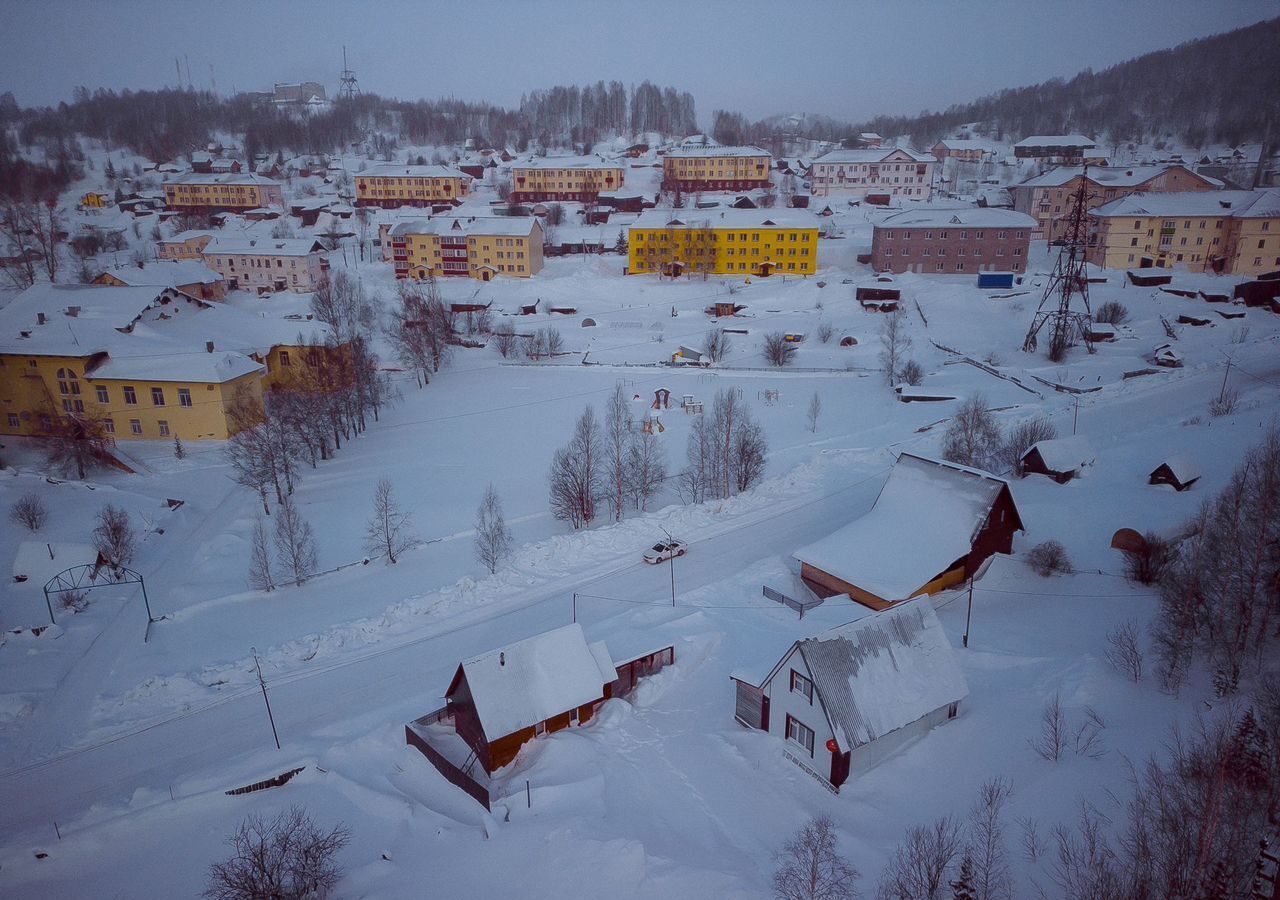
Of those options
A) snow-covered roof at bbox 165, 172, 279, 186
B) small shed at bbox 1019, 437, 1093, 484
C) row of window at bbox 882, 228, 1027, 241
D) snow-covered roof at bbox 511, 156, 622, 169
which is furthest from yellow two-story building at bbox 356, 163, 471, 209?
small shed at bbox 1019, 437, 1093, 484

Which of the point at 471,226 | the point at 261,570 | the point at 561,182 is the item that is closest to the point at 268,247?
the point at 471,226

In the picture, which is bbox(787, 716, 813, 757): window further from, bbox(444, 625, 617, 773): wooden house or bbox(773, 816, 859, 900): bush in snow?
bbox(444, 625, 617, 773): wooden house

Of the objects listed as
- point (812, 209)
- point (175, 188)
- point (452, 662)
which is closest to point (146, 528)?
point (452, 662)

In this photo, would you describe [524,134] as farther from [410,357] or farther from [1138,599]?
[1138,599]

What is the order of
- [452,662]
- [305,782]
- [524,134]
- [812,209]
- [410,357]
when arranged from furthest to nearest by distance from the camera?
[524,134] < [812,209] < [410,357] < [452,662] < [305,782]

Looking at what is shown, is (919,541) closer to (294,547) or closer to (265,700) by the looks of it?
(265,700)

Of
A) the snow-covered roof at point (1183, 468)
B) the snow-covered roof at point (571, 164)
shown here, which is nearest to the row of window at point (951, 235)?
the snow-covered roof at point (1183, 468)
